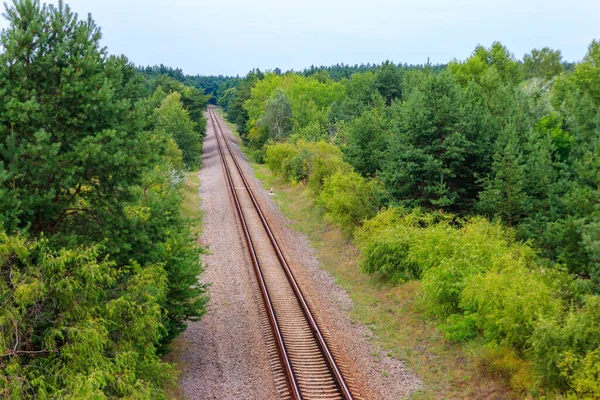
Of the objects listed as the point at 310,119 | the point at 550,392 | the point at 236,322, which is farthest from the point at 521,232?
the point at 310,119

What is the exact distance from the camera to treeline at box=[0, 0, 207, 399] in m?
7.76

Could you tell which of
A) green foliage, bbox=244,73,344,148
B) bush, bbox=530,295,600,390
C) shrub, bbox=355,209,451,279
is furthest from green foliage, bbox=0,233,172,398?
green foliage, bbox=244,73,344,148

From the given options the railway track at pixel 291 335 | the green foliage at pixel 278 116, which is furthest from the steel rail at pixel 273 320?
the green foliage at pixel 278 116

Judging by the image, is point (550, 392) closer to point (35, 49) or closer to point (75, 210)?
point (75, 210)

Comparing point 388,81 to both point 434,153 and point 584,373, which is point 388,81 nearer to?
point 434,153

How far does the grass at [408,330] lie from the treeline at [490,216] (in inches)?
17.4

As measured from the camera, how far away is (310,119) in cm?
6062

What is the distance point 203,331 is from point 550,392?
1014 cm

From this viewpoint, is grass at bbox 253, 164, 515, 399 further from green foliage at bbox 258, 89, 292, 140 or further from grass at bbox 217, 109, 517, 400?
green foliage at bbox 258, 89, 292, 140

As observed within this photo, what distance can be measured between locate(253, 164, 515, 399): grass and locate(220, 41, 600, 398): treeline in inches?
17.4

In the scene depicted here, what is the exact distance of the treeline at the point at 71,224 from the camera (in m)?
7.76

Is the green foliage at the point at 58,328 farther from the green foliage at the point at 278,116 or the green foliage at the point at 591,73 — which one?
the green foliage at the point at 278,116

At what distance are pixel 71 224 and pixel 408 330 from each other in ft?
35.1

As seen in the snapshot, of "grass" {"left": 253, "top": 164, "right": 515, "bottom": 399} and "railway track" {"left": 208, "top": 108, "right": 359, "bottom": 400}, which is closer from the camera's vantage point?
"railway track" {"left": 208, "top": 108, "right": 359, "bottom": 400}
